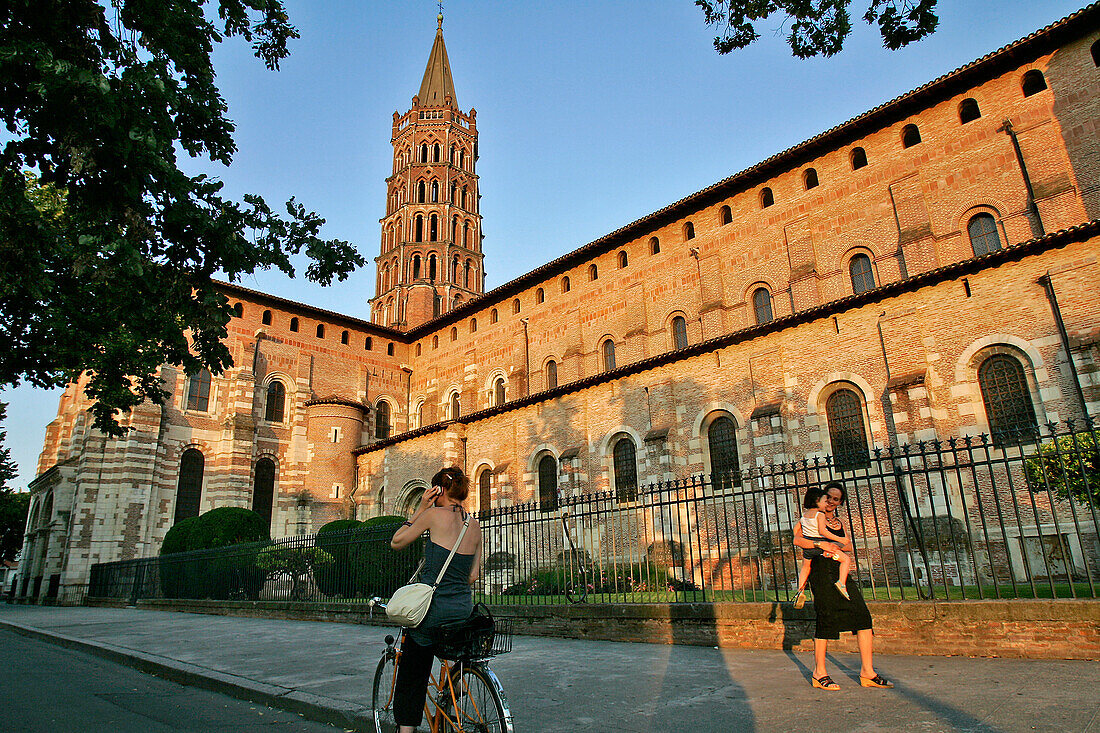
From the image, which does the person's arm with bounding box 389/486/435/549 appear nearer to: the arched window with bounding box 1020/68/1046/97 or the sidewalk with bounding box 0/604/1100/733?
the sidewalk with bounding box 0/604/1100/733

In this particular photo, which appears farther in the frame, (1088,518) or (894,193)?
(894,193)

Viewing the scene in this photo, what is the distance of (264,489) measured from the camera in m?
28.9

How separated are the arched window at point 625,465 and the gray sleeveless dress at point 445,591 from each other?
52.4 feet

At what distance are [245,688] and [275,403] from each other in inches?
1013

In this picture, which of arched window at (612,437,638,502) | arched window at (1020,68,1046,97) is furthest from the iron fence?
arched window at (1020,68,1046,97)

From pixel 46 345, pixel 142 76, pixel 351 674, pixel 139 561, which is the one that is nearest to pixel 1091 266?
pixel 351 674

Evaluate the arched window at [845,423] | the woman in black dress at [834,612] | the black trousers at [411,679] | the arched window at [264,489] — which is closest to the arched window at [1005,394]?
the arched window at [845,423]

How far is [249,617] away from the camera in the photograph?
50.4ft

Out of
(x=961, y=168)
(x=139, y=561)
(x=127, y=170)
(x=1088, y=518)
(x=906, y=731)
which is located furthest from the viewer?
(x=139, y=561)

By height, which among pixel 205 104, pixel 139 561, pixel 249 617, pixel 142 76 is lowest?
pixel 249 617

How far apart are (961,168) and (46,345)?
67.7 ft

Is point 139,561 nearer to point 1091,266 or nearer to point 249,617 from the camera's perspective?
point 249,617

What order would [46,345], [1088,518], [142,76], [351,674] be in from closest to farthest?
[142,76]
[351,674]
[46,345]
[1088,518]

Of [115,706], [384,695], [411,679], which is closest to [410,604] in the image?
[411,679]
